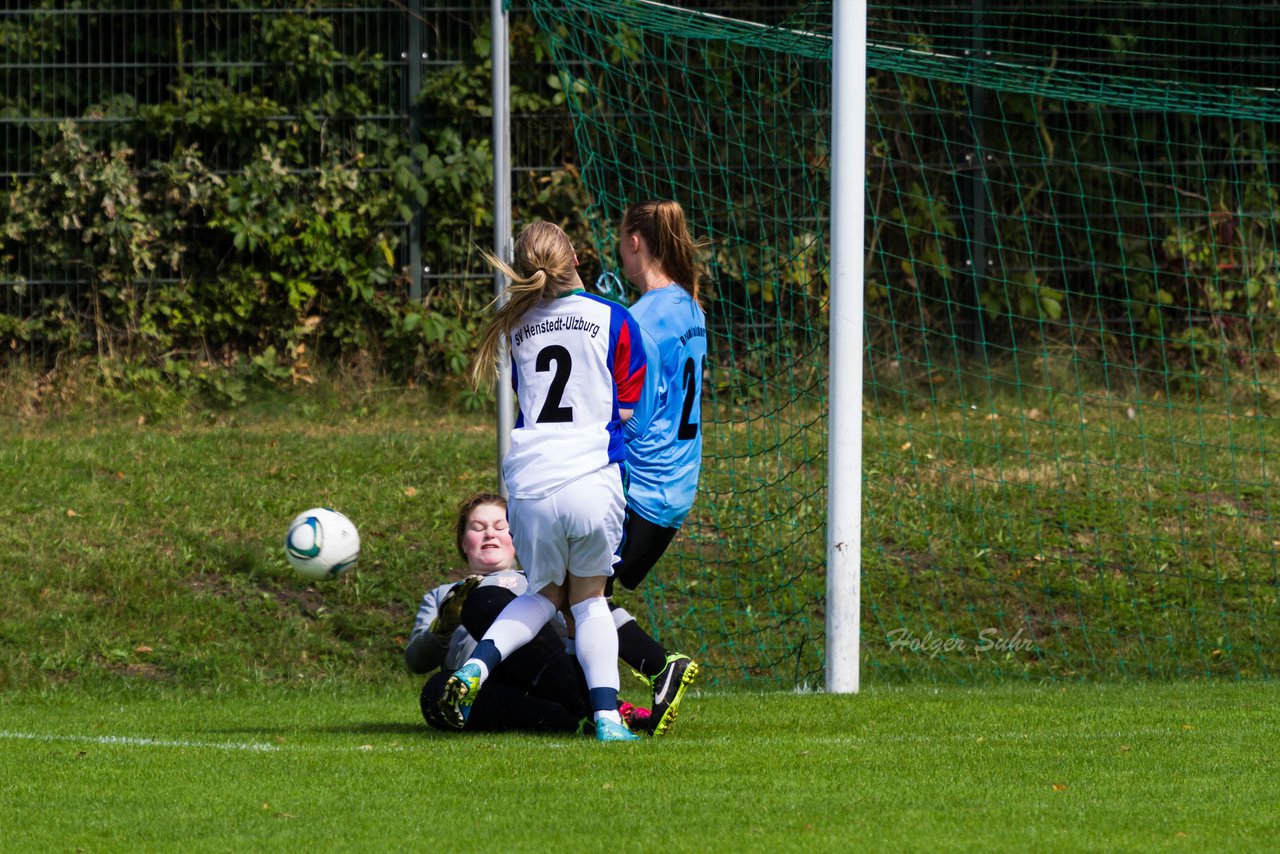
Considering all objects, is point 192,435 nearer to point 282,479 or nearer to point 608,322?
point 282,479

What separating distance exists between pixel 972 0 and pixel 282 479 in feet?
21.1

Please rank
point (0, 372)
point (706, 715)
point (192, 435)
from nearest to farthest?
point (706, 715) → point (192, 435) → point (0, 372)

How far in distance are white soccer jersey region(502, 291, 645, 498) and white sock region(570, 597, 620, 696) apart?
1.50 feet

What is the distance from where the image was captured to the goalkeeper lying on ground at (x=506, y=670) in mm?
5355

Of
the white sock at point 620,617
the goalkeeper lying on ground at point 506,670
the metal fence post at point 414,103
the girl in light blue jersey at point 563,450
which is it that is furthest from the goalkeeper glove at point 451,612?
the metal fence post at point 414,103

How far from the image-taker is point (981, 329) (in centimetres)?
1166

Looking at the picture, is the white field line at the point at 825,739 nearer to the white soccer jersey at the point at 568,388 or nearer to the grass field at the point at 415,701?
the grass field at the point at 415,701

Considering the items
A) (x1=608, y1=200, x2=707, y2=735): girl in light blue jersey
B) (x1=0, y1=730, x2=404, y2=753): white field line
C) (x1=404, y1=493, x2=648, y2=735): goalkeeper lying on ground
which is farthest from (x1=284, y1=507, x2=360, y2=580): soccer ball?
(x1=608, y1=200, x2=707, y2=735): girl in light blue jersey

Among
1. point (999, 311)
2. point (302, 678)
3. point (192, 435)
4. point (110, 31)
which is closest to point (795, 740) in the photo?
point (302, 678)

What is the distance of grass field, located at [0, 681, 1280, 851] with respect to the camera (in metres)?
3.75

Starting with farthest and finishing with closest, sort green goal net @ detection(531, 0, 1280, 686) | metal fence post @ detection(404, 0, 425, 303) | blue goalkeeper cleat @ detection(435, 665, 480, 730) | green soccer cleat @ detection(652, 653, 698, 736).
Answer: metal fence post @ detection(404, 0, 425, 303) → green goal net @ detection(531, 0, 1280, 686) → green soccer cleat @ detection(652, 653, 698, 736) → blue goalkeeper cleat @ detection(435, 665, 480, 730)

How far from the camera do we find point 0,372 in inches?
457

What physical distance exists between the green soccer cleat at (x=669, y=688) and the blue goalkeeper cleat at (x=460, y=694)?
60 centimetres

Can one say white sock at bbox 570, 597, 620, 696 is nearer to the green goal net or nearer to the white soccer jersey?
the white soccer jersey
